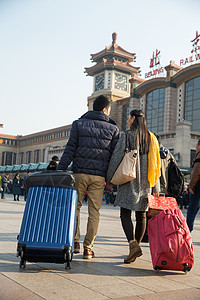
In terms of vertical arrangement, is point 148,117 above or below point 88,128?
above

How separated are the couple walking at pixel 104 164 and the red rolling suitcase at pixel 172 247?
→ 0.49 meters

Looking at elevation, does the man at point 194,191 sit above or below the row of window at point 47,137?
below

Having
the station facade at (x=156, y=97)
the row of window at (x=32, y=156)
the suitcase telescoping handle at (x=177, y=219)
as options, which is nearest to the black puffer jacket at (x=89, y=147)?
the suitcase telescoping handle at (x=177, y=219)

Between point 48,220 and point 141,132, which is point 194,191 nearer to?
point 141,132

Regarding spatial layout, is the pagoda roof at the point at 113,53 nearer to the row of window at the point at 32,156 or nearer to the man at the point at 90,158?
the row of window at the point at 32,156

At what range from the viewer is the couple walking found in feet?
14.0

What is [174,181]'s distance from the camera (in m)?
5.80

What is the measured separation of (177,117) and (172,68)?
5751 millimetres

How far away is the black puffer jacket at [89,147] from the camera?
170 inches

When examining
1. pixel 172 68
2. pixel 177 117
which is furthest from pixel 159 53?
pixel 177 117

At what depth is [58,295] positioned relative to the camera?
2723 millimetres

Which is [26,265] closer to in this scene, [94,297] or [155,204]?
[94,297]

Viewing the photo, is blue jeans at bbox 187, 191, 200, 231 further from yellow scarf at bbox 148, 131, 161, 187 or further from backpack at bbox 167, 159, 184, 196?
yellow scarf at bbox 148, 131, 161, 187

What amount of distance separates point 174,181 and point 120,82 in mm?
54744
